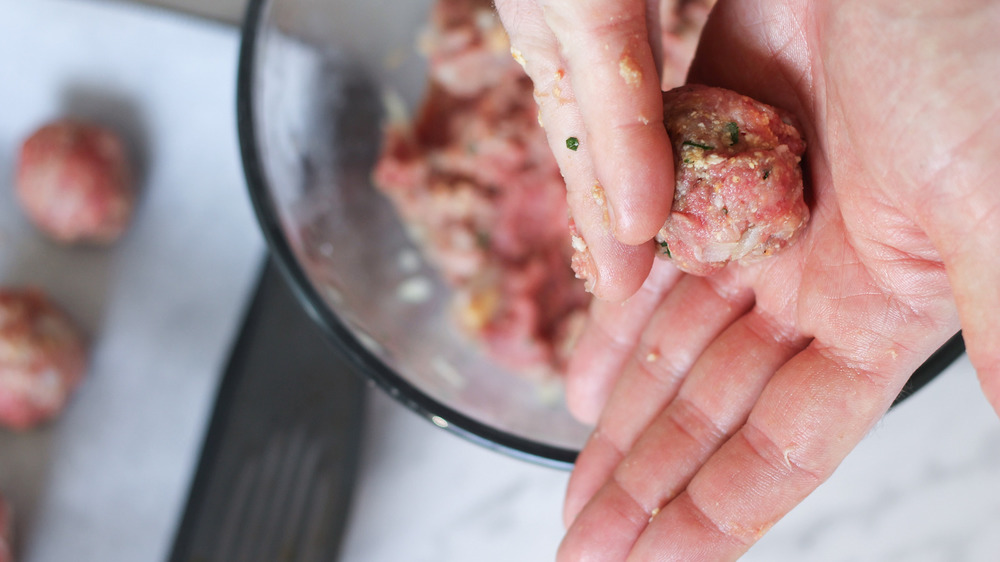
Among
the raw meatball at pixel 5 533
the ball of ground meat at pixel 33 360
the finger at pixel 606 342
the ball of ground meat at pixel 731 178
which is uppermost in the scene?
the ball of ground meat at pixel 731 178

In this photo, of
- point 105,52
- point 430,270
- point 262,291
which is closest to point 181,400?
point 262,291

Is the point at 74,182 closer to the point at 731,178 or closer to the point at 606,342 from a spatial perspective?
the point at 606,342

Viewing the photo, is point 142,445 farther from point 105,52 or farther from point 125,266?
point 105,52

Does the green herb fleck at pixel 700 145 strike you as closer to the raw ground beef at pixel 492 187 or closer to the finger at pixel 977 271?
the finger at pixel 977 271

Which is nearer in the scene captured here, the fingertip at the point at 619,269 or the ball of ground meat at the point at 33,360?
the fingertip at the point at 619,269

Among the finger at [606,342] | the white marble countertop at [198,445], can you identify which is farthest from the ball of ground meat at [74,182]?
the finger at [606,342]

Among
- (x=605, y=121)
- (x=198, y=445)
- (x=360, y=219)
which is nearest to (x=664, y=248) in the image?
(x=605, y=121)
